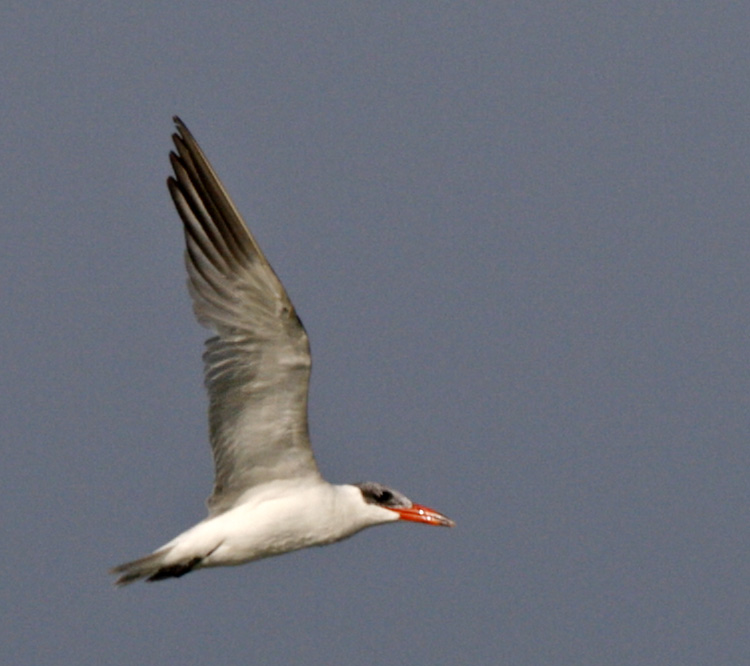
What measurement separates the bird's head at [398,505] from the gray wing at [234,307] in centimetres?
124

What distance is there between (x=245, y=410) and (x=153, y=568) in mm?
1440

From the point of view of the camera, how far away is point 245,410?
14477mm

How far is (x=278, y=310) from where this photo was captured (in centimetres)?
1413

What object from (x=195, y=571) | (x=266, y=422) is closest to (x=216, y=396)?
(x=266, y=422)

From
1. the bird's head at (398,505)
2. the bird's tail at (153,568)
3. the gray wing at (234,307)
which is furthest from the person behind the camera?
the bird's head at (398,505)

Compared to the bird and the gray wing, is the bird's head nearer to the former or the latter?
the bird

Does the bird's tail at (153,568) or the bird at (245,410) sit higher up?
the bird at (245,410)

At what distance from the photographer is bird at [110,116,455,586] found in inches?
558

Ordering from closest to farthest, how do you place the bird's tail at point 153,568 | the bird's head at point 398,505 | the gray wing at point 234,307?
the gray wing at point 234,307, the bird's tail at point 153,568, the bird's head at point 398,505

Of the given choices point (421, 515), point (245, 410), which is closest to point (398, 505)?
point (421, 515)

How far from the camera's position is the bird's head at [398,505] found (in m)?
15.4

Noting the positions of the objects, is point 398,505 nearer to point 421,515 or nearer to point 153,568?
point 421,515

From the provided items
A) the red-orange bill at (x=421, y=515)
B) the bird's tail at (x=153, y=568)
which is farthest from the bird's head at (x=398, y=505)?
the bird's tail at (x=153, y=568)

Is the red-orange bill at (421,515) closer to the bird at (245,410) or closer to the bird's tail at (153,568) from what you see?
the bird at (245,410)
